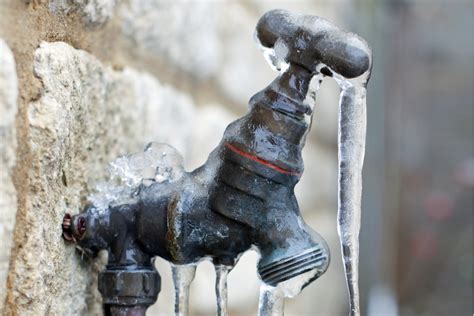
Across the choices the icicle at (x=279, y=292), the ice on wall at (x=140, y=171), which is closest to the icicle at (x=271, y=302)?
the icicle at (x=279, y=292)

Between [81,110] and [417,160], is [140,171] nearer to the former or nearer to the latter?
[81,110]

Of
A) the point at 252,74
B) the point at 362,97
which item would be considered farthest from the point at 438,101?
the point at 362,97

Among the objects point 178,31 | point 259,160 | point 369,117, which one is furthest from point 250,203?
point 369,117

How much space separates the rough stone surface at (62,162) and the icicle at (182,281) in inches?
3.3

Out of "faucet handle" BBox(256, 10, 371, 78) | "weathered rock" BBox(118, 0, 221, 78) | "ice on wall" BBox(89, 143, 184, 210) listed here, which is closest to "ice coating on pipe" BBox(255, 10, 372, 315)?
"faucet handle" BBox(256, 10, 371, 78)

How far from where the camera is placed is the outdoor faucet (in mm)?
633

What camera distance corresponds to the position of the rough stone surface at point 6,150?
55 centimetres

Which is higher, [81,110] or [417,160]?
[417,160]

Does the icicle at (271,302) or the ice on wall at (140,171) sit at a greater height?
the ice on wall at (140,171)

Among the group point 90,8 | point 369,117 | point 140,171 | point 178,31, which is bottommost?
point 140,171

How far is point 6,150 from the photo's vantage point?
0.56 m

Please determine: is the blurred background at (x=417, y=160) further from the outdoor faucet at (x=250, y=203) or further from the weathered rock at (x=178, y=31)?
the outdoor faucet at (x=250, y=203)

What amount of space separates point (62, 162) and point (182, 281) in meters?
0.15

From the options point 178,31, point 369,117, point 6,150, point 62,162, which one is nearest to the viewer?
point 6,150
